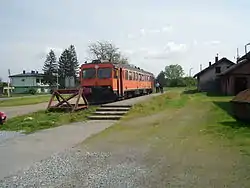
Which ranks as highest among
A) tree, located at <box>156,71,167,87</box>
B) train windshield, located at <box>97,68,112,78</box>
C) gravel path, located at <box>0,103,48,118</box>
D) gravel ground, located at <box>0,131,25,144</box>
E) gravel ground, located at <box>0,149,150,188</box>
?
tree, located at <box>156,71,167,87</box>

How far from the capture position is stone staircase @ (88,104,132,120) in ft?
59.0

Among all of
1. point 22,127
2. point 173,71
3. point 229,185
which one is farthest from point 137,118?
point 173,71

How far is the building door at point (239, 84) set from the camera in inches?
1716

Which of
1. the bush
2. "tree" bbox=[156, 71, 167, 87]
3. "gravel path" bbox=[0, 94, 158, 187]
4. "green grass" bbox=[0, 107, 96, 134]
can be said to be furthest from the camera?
"tree" bbox=[156, 71, 167, 87]

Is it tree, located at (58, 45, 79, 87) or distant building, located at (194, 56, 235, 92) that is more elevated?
tree, located at (58, 45, 79, 87)

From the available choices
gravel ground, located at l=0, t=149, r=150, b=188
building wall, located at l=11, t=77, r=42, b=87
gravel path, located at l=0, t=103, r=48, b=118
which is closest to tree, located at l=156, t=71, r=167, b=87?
building wall, located at l=11, t=77, r=42, b=87

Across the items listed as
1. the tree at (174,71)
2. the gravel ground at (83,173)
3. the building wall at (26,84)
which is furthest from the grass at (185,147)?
the tree at (174,71)

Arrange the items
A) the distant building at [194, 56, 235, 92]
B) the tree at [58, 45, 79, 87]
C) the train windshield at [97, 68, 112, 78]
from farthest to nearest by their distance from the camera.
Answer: the tree at [58, 45, 79, 87], the distant building at [194, 56, 235, 92], the train windshield at [97, 68, 112, 78]

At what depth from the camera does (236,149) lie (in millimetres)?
9375

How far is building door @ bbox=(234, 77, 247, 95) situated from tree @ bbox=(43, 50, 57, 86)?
74.8m

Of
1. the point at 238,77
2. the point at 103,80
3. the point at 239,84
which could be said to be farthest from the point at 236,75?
the point at 103,80

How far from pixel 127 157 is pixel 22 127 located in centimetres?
782

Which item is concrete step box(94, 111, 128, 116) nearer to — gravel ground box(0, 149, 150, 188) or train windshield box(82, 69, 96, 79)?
gravel ground box(0, 149, 150, 188)

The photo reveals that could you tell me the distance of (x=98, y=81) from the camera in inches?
1112
